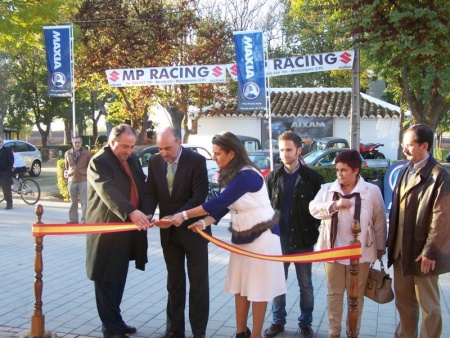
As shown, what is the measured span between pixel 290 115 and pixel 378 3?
15190 mm

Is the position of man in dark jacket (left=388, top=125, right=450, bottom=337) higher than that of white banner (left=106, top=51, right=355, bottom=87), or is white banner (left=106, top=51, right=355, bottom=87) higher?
white banner (left=106, top=51, right=355, bottom=87)

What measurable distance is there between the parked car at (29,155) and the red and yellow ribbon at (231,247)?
65.5 feet

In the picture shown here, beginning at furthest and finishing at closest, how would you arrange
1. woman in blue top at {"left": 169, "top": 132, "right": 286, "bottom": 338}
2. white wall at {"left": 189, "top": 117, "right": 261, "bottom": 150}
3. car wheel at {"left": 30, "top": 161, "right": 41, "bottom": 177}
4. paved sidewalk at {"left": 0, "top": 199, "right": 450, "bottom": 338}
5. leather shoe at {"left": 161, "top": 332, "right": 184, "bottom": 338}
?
white wall at {"left": 189, "top": 117, "right": 261, "bottom": 150}, car wheel at {"left": 30, "top": 161, "right": 41, "bottom": 177}, paved sidewalk at {"left": 0, "top": 199, "right": 450, "bottom": 338}, leather shoe at {"left": 161, "top": 332, "right": 184, "bottom": 338}, woman in blue top at {"left": 169, "top": 132, "right": 286, "bottom": 338}

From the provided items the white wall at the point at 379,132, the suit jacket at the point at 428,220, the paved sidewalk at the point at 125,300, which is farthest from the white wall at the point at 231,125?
the suit jacket at the point at 428,220

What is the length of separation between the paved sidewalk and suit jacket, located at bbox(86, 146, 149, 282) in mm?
754

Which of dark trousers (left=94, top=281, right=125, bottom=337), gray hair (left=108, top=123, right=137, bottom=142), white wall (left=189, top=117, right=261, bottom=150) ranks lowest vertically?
dark trousers (left=94, top=281, right=125, bottom=337)

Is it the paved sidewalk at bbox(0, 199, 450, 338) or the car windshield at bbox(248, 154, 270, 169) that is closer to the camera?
the paved sidewalk at bbox(0, 199, 450, 338)

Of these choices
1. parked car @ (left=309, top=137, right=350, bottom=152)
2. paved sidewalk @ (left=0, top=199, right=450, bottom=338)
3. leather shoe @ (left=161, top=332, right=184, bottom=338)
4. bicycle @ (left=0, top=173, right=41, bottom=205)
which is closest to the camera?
leather shoe @ (left=161, top=332, right=184, bottom=338)

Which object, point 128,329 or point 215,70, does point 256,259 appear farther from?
point 215,70

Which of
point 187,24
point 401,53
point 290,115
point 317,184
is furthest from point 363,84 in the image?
point 317,184

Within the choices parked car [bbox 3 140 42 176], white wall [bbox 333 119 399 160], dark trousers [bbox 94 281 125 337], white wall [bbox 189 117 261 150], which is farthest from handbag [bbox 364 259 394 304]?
white wall [bbox 333 119 399 160]

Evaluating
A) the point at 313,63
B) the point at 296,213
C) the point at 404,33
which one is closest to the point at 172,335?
the point at 296,213

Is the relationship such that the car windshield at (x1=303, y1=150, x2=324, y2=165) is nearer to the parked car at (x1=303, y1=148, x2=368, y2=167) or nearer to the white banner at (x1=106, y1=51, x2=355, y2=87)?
the parked car at (x1=303, y1=148, x2=368, y2=167)

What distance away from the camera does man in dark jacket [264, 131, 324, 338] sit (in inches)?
202
